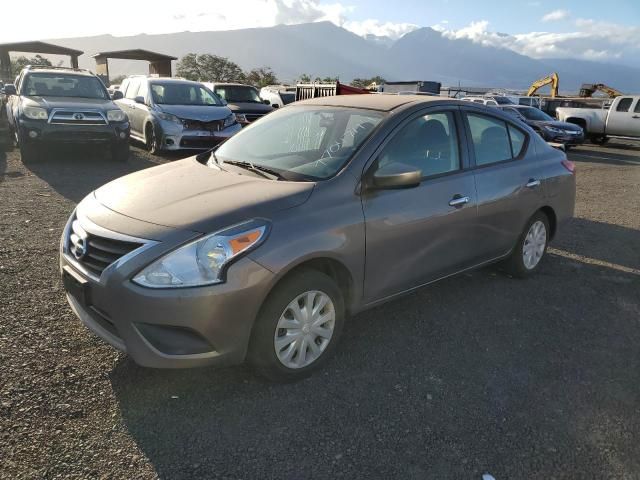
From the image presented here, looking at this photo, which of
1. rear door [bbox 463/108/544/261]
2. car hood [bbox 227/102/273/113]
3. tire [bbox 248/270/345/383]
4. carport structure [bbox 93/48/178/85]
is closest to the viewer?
tire [bbox 248/270/345/383]

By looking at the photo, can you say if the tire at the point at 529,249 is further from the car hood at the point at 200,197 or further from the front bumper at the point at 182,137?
the front bumper at the point at 182,137

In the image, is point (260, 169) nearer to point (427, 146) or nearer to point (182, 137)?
point (427, 146)

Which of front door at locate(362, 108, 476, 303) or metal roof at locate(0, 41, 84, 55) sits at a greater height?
metal roof at locate(0, 41, 84, 55)

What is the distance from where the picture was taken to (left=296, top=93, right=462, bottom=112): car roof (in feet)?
12.3

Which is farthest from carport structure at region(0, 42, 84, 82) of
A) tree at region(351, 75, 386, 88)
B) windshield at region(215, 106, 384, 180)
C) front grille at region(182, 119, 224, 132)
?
windshield at region(215, 106, 384, 180)

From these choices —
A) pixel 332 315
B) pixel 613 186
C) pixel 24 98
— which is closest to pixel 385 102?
pixel 332 315

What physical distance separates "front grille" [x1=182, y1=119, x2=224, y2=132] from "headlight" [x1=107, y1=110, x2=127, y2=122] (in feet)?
4.01

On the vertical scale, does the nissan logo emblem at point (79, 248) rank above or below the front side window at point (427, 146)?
below

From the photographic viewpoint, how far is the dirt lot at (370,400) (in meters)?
2.41

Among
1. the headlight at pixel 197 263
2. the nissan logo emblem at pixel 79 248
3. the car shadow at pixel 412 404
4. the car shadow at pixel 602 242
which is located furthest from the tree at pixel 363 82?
the headlight at pixel 197 263

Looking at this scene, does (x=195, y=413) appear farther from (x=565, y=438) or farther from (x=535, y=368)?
(x=535, y=368)

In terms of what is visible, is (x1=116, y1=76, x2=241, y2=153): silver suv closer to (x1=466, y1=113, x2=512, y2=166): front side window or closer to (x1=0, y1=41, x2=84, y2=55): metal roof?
(x1=466, y1=113, x2=512, y2=166): front side window

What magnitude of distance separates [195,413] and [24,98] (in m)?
8.98

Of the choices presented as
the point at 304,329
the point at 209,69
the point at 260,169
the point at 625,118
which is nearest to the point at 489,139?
the point at 260,169
